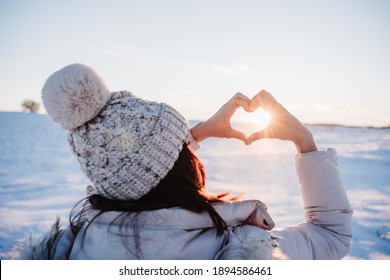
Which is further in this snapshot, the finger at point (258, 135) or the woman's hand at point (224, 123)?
the woman's hand at point (224, 123)

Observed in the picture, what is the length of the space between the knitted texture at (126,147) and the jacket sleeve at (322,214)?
0.51 metres

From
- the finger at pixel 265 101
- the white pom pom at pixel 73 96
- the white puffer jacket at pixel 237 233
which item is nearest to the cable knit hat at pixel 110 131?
the white pom pom at pixel 73 96

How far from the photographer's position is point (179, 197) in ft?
3.84

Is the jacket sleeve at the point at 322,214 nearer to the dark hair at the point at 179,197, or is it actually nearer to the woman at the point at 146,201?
the woman at the point at 146,201

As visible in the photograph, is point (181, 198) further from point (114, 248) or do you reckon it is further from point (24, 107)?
point (24, 107)

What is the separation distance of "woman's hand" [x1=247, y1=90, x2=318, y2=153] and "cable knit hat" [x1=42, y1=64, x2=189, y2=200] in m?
0.47

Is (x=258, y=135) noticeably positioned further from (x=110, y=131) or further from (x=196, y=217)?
(x=110, y=131)

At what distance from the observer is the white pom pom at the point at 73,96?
1.14 meters

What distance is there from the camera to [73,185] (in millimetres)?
5246

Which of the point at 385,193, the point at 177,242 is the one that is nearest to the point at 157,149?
the point at 177,242

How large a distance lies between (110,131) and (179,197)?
1.05 feet

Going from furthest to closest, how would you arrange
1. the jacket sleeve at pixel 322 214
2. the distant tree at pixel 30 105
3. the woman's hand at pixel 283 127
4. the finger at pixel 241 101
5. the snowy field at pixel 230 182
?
the distant tree at pixel 30 105
the snowy field at pixel 230 182
the finger at pixel 241 101
the woman's hand at pixel 283 127
the jacket sleeve at pixel 322 214

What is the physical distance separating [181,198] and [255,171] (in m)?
5.45
